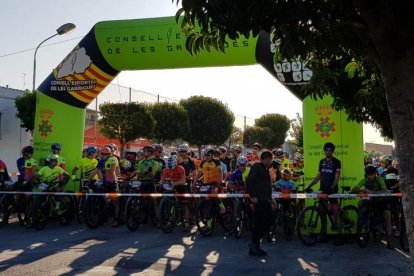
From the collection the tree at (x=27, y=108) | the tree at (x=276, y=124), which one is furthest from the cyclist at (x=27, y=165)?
the tree at (x=276, y=124)

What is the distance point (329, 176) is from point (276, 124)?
39.8m

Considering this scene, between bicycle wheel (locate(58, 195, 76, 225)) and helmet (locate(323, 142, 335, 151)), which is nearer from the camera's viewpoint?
helmet (locate(323, 142, 335, 151))

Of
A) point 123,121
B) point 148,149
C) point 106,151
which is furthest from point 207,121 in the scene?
point 106,151

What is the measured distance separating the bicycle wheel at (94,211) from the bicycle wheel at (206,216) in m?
2.41

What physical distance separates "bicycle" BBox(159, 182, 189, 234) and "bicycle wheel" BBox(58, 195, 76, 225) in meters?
2.34

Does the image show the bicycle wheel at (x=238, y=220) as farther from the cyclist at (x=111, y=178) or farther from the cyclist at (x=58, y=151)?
the cyclist at (x=58, y=151)

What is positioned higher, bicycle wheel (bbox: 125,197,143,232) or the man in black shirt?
the man in black shirt

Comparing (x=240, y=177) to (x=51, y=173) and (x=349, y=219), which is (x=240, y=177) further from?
(x=51, y=173)

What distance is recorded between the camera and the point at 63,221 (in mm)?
10859

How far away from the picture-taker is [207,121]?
37844 millimetres

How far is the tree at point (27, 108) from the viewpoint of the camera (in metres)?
21.7

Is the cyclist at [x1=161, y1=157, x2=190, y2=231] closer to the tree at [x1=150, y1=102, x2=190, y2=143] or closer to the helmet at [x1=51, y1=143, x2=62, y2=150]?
the helmet at [x1=51, y1=143, x2=62, y2=150]

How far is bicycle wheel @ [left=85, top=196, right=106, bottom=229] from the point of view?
10.2 meters

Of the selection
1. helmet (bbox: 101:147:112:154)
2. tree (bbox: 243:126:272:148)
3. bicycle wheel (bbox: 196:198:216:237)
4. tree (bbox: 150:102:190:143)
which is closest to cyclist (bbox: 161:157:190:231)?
bicycle wheel (bbox: 196:198:216:237)
